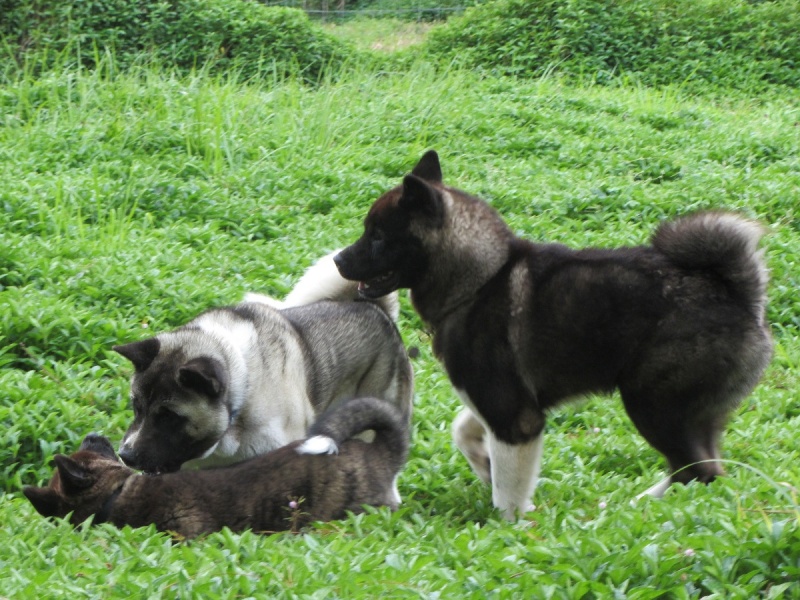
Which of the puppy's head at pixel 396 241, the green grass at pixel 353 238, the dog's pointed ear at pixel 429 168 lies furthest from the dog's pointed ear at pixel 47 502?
the dog's pointed ear at pixel 429 168

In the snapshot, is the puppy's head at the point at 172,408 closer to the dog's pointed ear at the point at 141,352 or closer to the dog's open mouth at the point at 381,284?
the dog's pointed ear at the point at 141,352

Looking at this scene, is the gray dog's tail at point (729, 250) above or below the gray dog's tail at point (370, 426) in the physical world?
above

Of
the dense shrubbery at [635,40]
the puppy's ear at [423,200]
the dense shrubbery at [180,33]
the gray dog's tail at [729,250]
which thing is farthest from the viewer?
the dense shrubbery at [635,40]

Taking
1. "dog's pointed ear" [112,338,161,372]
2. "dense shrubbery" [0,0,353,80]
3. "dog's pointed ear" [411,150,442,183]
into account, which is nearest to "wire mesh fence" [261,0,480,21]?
"dense shrubbery" [0,0,353,80]

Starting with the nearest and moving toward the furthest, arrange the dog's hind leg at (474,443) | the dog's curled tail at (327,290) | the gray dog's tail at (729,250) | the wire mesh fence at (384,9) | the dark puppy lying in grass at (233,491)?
1. the dark puppy lying in grass at (233,491)
2. the gray dog's tail at (729,250)
3. the dog's hind leg at (474,443)
4. the dog's curled tail at (327,290)
5. the wire mesh fence at (384,9)

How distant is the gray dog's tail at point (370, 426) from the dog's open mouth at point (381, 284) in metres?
0.74

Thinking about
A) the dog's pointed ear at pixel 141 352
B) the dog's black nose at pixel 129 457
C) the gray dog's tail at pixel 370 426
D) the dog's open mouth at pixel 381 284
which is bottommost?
the dog's black nose at pixel 129 457

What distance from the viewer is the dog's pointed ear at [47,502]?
5.27 metres

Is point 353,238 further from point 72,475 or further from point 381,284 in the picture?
point 72,475

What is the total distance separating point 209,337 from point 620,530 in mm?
2740

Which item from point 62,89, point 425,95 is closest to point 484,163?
point 425,95

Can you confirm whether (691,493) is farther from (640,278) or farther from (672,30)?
(672,30)

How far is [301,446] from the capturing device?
5.41m

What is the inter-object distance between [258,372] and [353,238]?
371 cm
